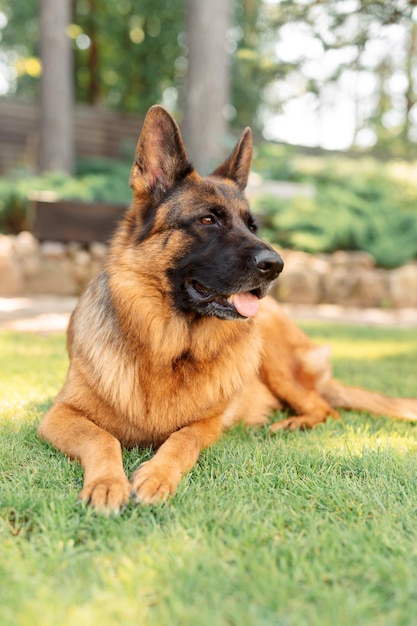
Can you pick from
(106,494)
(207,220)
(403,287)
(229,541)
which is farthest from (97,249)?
(229,541)

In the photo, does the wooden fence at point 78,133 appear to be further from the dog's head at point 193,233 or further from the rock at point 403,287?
the dog's head at point 193,233

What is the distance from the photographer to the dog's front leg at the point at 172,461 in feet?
7.77

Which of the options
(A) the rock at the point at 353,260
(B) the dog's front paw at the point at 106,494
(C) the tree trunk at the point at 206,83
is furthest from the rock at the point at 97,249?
(B) the dog's front paw at the point at 106,494

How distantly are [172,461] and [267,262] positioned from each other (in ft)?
3.63

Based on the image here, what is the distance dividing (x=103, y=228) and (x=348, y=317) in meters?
4.83

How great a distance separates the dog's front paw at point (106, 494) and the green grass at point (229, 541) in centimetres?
5

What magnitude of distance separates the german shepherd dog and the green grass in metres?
0.20

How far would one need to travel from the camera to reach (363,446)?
3135 millimetres

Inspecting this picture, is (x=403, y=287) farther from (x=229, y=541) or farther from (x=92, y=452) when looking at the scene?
(x=229, y=541)

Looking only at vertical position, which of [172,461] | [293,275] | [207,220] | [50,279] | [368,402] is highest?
[207,220]

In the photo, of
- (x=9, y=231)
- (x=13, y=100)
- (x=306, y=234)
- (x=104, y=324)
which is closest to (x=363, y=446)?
(x=104, y=324)

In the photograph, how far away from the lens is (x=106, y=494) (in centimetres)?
229

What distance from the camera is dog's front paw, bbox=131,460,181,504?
7.68 ft

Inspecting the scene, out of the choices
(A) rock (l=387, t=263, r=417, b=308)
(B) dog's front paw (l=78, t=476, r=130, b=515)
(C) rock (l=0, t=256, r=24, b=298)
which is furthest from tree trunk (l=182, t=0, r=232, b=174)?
(B) dog's front paw (l=78, t=476, r=130, b=515)
